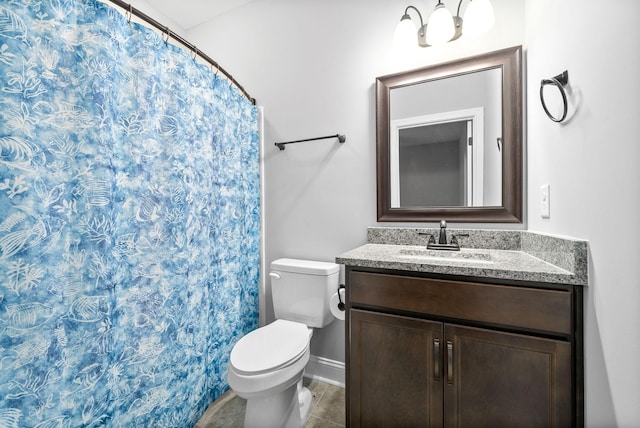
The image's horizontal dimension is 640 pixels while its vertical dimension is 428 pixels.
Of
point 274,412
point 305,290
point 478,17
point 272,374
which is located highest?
point 478,17

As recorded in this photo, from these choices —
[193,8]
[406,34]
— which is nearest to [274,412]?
[406,34]

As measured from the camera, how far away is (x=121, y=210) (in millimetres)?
Answer: 1063

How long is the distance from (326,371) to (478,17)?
7.36 ft

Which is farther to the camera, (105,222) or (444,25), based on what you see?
(444,25)

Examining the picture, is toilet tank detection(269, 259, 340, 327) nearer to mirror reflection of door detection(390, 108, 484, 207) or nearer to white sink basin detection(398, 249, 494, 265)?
white sink basin detection(398, 249, 494, 265)

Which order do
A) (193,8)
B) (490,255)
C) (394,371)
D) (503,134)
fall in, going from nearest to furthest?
(394,371), (490,255), (503,134), (193,8)

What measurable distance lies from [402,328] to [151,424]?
3.99 feet

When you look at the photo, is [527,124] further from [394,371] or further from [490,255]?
[394,371]

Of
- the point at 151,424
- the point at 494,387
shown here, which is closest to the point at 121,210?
the point at 151,424

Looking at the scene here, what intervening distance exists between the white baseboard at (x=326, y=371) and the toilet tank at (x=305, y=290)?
352mm

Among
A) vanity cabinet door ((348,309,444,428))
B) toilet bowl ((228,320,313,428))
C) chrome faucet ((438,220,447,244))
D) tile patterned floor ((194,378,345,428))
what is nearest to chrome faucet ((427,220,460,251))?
chrome faucet ((438,220,447,244))

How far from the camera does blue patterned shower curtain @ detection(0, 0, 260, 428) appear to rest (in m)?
0.79

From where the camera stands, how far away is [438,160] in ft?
4.87

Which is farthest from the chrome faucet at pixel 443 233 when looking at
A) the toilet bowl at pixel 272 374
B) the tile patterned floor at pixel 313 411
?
the tile patterned floor at pixel 313 411
